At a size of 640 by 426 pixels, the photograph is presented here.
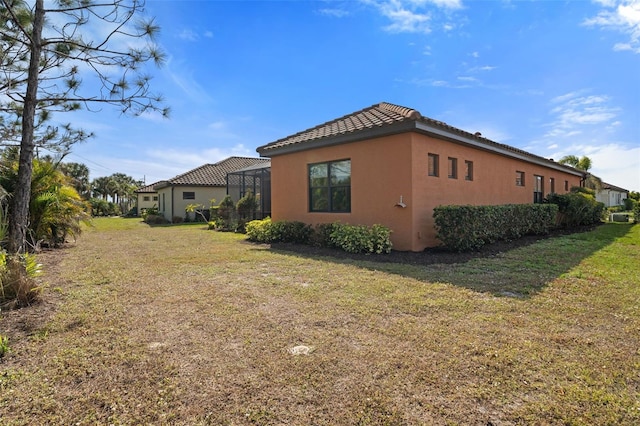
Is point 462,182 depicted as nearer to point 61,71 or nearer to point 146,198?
point 61,71

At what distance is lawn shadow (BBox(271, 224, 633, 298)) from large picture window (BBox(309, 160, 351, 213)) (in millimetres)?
1579

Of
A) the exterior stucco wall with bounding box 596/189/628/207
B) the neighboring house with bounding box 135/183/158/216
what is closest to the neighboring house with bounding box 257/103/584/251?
the neighboring house with bounding box 135/183/158/216

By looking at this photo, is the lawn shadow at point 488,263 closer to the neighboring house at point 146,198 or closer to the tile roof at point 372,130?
the tile roof at point 372,130

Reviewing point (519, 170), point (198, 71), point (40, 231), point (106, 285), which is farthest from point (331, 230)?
point (519, 170)

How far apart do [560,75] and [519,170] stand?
3.93m

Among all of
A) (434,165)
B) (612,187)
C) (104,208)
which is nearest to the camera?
(434,165)

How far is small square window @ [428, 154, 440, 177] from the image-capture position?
9.11 m

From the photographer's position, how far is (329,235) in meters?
9.45

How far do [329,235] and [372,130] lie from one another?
312 cm

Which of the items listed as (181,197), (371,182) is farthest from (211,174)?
(371,182)

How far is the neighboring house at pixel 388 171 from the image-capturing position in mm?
8398

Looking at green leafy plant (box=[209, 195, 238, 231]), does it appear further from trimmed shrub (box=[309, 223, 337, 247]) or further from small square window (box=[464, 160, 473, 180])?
small square window (box=[464, 160, 473, 180])

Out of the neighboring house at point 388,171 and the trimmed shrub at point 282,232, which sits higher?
the neighboring house at point 388,171

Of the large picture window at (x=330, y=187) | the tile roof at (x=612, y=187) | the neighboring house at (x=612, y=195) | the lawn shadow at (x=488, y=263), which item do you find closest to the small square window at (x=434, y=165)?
the lawn shadow at (x=488, y=263)
